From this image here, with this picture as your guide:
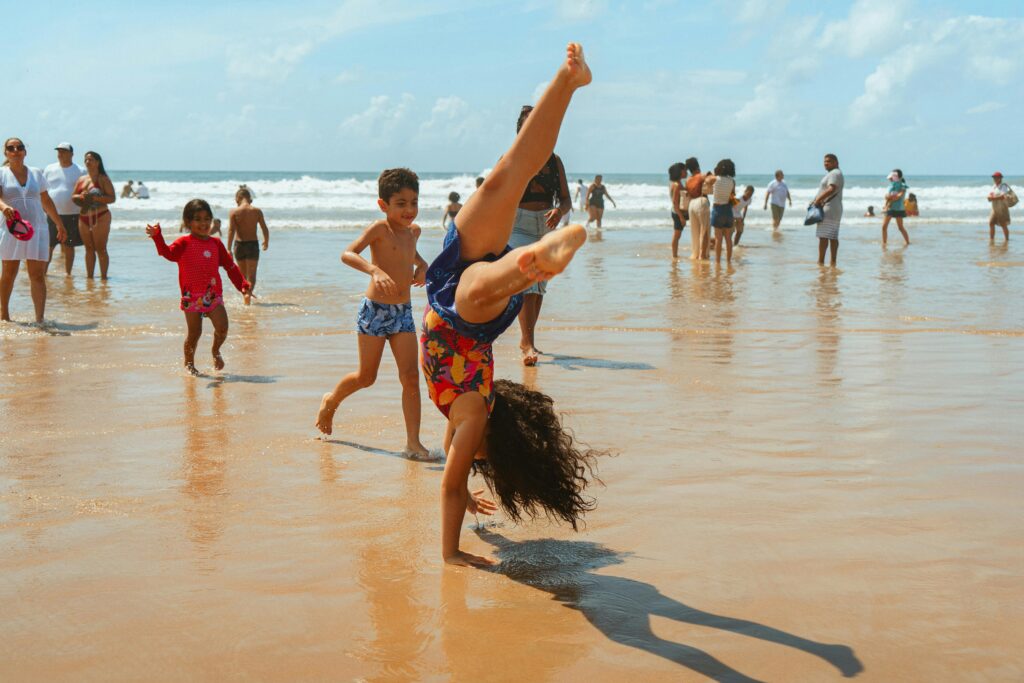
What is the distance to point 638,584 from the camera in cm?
375

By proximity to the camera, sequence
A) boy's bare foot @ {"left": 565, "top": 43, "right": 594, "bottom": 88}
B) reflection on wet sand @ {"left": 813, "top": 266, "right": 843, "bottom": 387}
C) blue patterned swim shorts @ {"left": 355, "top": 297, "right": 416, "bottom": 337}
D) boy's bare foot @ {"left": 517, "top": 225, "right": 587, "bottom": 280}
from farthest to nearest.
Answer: reflection on wet sand @ {"left": 813, "top": 266, "right": 843, "bottom": 387}
blue patterned swim shorts @ {"left": 355, "top": 297, "right": 416, "bottom": 337}
boy's bare foot @ {"left": 565, "top": 43, "right": 594, "bottom": 88}
boy's bare foot @ {"left": 517, "top": 225, "right": 587, "bottom": 280}

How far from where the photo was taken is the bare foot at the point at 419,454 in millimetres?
→ 5523

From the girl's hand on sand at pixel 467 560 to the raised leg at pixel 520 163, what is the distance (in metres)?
1.24

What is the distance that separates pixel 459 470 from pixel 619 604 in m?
0.81

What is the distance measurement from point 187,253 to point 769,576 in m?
6.10

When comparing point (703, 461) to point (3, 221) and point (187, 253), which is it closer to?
point (187, 253)

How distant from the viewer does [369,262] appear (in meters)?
5.69

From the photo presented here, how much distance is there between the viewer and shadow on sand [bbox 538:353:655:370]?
8.37 m

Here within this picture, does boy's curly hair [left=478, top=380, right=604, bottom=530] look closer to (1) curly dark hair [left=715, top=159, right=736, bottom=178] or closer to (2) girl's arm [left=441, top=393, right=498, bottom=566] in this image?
(2) girl's arm [left=441, top=393, right=498, bottom=566]

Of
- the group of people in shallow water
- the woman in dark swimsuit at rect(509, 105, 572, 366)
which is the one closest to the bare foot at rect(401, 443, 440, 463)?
the woman in dark swimsuit at rect(509, 105, 572, 366)

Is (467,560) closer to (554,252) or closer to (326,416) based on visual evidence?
(554,252)

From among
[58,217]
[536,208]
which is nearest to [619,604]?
[536,208]

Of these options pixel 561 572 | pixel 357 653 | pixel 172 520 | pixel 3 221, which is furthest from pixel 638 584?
pixel 3 221

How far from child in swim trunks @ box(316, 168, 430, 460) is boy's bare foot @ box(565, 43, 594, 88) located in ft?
6.44
